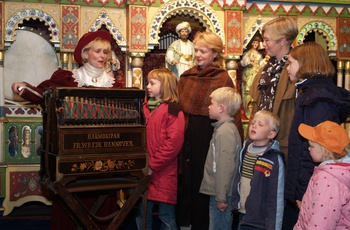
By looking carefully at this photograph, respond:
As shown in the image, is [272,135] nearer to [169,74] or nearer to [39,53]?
[169,74]

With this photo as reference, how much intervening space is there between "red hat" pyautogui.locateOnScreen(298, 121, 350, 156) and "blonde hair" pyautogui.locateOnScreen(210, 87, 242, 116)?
914 mm

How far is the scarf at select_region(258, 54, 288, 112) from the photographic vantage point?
3.13m

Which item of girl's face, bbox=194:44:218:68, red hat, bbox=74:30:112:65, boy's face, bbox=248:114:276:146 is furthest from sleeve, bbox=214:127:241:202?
red hat, bbox=74:30:112:65

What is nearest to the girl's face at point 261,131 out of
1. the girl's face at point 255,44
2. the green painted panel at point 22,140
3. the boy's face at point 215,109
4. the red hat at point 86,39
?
the boy's face at point 215,109

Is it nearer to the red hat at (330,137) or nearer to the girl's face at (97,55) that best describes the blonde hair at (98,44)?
the girl's face at (97,55)

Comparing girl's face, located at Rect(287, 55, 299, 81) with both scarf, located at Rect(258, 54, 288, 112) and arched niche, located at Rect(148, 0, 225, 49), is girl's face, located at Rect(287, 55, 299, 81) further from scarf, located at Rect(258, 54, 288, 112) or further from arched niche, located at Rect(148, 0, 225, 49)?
arched niche, located at Rect(148, 0, 225, 49)

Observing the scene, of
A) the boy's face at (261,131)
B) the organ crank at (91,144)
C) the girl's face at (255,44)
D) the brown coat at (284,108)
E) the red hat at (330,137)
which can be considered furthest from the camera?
the girl's face at (255,44)

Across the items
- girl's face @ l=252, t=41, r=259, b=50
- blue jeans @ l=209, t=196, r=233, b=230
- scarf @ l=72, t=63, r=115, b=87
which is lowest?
blue jeans @ l=209, t=196, r=233, b=230

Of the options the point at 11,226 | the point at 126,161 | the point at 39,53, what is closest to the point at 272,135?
the point at 126,161

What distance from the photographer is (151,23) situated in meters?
5.69

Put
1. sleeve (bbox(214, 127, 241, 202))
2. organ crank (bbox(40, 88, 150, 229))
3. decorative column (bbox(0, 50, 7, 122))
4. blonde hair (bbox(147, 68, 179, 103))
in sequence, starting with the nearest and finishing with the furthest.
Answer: organ crank (bbox(40, 88, 150, 229)), sleeve (bbox(214, 127, 241, 202)), blonde hair (bbox(147, 68, 179, 103)), decorative column (bbox(0, 50, 7, 122))

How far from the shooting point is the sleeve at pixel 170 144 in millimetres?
3346

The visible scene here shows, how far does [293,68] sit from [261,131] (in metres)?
0.42

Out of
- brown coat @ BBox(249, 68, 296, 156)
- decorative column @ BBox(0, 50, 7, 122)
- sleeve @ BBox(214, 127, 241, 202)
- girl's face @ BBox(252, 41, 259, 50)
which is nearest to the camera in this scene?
brown coat @ BBox(249, 68, 296, 156)
